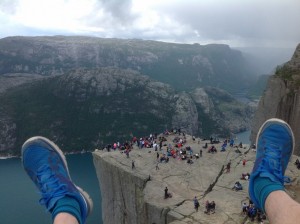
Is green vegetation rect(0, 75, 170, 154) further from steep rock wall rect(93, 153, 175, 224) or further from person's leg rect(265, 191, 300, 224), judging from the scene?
person's leg rect(265, 191, 300, 224)

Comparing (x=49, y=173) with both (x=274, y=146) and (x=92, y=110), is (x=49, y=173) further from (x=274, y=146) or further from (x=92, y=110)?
(x=92, y=110)

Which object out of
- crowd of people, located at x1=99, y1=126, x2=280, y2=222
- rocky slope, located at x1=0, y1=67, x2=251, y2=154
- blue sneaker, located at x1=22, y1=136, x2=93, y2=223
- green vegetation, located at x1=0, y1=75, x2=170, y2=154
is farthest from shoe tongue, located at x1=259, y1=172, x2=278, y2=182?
rocky slope, located at x1=0, y1=67, x2=251, y2=154

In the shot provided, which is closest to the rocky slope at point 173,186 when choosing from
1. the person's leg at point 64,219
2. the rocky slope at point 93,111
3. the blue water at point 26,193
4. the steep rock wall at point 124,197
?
the steep rock wall at point 124,197

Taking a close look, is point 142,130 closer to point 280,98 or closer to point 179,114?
point 179,114

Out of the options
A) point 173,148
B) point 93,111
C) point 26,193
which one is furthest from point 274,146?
point 93,111

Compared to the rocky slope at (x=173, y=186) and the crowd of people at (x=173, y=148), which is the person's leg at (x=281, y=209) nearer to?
the rocky slope at (x=173, y=186)
